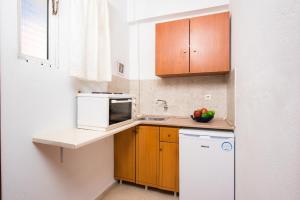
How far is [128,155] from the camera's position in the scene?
7.12ft

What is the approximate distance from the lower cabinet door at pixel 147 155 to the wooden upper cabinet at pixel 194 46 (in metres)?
0.91

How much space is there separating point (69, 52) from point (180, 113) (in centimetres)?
183

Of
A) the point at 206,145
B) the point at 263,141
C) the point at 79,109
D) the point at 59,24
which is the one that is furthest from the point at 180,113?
the point at 59,24

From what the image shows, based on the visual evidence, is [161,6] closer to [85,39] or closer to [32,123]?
[85,39]

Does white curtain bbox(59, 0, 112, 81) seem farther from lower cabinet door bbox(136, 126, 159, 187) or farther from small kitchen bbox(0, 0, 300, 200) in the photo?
lower cabinet door bbox(136, 126, 159, 187)

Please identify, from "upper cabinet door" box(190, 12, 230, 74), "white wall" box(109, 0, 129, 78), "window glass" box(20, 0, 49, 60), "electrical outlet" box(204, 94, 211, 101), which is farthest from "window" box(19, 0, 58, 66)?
"electrical outlet" box(204, 94, 211, 101)

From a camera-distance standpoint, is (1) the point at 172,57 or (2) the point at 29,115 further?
(1) the point at 172,57

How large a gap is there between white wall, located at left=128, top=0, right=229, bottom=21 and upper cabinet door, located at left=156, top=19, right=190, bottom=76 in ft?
1.43

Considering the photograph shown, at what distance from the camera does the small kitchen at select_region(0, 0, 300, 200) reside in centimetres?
86

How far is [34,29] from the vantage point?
1.24 m

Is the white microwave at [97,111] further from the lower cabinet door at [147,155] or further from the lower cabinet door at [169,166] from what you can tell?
the lower cabinet door at [169,166]

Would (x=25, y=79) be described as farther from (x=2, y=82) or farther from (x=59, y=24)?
(x=59, y=24)

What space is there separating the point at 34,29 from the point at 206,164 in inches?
81.9

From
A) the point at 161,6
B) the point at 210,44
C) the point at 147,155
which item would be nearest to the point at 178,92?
the point at 210,44
